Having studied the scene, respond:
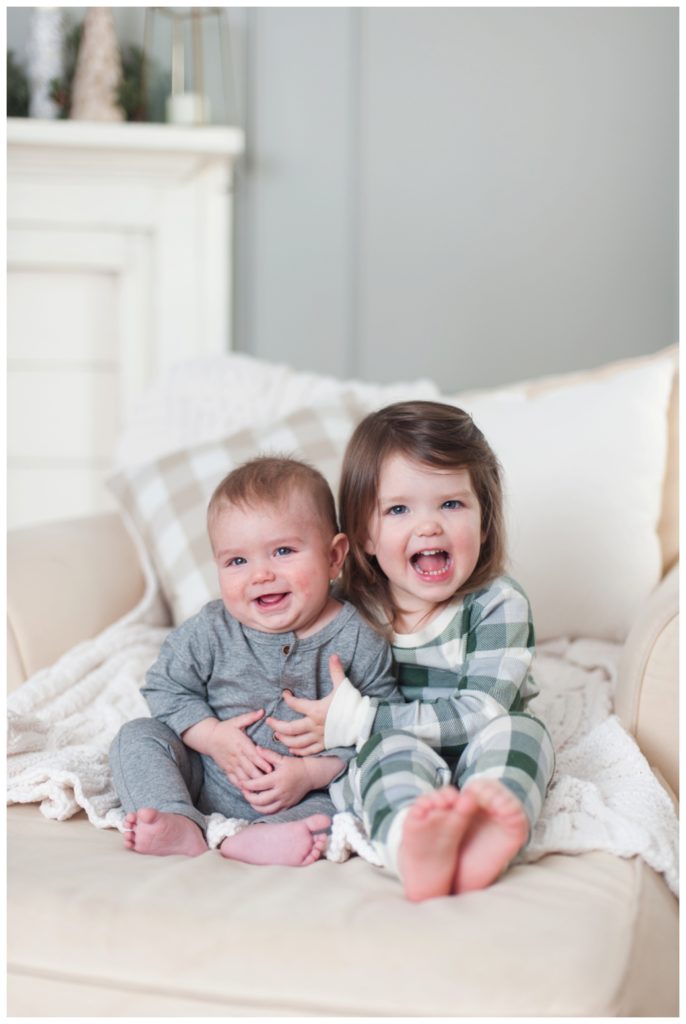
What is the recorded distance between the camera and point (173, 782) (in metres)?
1.10

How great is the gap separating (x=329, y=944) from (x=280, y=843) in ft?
0.62

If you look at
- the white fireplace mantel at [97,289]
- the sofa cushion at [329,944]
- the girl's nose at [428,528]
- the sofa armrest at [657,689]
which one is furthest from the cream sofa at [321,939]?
the white fireplace mantel at [97,289]

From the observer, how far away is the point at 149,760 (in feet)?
3.67

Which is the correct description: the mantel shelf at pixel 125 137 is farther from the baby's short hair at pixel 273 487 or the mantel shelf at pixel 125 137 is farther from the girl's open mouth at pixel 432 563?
the girl's open mouth at pixel 432 563

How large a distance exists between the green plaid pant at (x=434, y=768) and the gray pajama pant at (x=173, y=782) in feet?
0.38

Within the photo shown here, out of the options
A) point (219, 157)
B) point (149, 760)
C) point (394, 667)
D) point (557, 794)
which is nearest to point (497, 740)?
point (557, 794)

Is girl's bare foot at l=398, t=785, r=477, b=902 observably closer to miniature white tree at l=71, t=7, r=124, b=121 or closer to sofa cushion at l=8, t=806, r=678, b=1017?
sofa cushion at l=8, t=806, r=678, b=1017

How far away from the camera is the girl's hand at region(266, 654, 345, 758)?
114 cm

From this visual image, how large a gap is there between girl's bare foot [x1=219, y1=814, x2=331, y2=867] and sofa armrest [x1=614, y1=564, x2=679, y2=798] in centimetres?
42

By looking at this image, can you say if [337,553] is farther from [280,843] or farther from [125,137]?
[125,137]

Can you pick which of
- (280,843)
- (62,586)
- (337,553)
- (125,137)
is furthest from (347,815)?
(125,137)

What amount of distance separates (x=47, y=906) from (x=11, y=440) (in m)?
1.73

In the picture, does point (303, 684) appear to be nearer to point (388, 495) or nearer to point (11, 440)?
point (388, 495)

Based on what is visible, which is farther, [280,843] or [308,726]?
[308,726]
